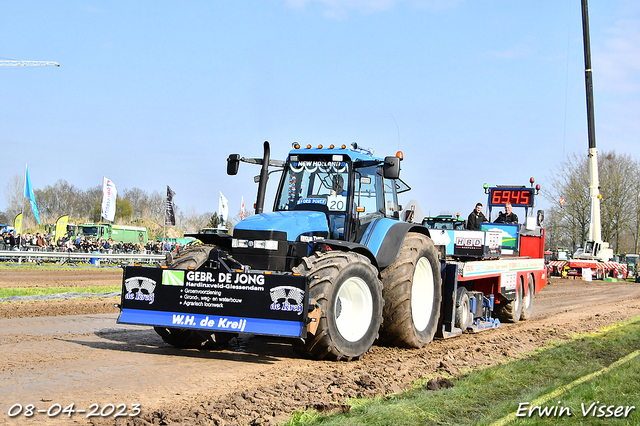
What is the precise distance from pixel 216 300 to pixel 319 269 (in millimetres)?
1306

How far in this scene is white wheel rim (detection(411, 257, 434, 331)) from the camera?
31.7 feet

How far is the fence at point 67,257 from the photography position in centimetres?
2809

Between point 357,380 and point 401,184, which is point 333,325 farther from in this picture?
point 401,184

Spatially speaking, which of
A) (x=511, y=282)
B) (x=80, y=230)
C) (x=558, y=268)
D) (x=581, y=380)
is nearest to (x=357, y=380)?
(x=581, y=380)

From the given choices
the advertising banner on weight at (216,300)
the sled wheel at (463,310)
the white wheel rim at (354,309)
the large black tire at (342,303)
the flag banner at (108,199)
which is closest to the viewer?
the advertising banner on weight at (216,300)

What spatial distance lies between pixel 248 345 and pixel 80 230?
47.9 meters

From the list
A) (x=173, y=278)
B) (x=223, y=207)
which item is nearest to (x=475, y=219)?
(x=173, y=278)

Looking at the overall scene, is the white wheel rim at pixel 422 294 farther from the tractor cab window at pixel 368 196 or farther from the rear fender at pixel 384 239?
the tractor cab window at pixel 368 196

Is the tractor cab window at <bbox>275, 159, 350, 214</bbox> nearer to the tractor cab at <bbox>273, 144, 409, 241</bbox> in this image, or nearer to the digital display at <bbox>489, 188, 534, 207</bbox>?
the tractor cab at <bbox>273, 144, 409, 241</bbox>

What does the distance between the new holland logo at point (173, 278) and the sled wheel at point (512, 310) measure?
26.2ft

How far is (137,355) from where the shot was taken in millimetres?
7758

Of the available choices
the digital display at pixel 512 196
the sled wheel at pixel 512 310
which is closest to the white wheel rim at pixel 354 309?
the sled wheel at pixel 512 310

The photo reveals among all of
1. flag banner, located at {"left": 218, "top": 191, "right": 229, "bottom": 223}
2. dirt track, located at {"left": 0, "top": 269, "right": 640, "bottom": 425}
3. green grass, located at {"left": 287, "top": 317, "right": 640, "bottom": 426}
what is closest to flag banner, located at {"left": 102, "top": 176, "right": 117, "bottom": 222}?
flag banner, located at {"left": 218, "top": 191, "right": 229, "bottom": 223}

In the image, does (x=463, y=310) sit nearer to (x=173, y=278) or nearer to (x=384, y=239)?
(x=384, y=239)
